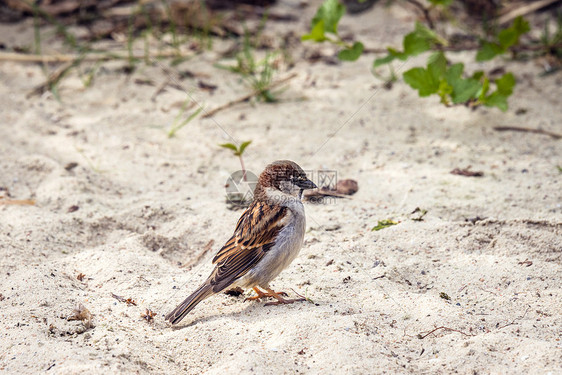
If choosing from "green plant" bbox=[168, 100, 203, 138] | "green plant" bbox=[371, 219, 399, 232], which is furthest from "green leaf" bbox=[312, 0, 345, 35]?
"green plant" bbox=[371, 219, 399, 232]

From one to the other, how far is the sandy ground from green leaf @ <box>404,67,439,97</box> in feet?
1.66

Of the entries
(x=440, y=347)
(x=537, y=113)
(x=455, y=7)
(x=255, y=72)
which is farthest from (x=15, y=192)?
(x=455, y=7)

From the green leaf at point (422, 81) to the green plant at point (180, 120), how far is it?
6.93ft

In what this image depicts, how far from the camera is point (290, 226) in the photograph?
374 centimetres

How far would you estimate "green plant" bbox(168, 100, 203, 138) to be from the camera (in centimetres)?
596

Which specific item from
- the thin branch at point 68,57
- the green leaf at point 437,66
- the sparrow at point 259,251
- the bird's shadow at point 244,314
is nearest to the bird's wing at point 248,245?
the sparrow at point 259,251

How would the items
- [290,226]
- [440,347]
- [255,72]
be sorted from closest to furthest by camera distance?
1. [440,347]
2. [290,226]
3. [255,72]

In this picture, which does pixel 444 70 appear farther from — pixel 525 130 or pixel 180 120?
pixel 180 120

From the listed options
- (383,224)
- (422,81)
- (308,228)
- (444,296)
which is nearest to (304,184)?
(308,228)

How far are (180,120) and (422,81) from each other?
2.49 meters

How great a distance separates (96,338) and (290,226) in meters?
1.32

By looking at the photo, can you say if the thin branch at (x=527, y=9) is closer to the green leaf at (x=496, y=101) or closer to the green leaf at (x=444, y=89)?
the green leaf at (x=496, y=101)

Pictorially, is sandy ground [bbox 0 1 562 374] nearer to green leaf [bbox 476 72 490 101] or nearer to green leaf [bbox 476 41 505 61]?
green leaf [bbox 476 72 490 101]

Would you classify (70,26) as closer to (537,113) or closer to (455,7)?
(455,7)
